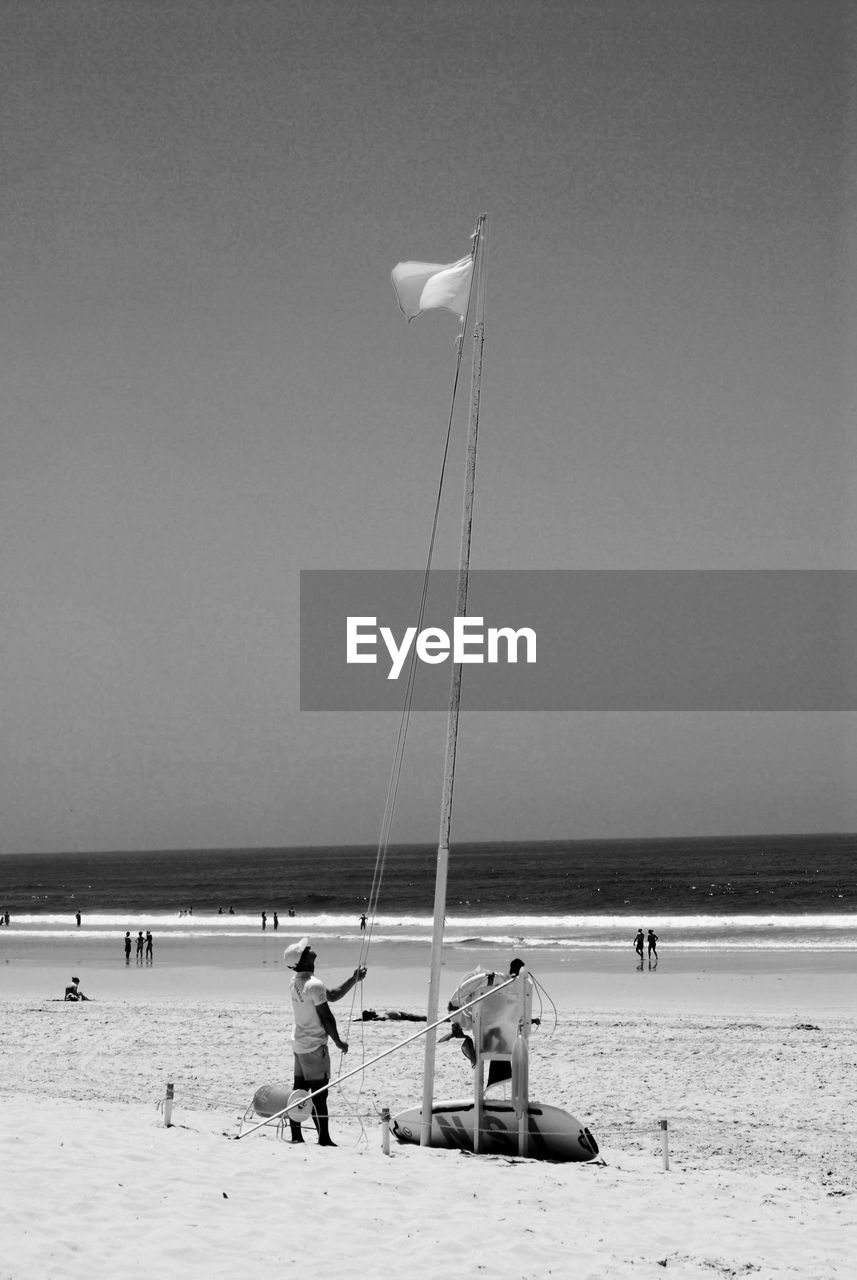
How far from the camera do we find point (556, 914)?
6575cm

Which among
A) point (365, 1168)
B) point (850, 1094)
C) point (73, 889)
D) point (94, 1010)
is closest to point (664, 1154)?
point (365, 1168)

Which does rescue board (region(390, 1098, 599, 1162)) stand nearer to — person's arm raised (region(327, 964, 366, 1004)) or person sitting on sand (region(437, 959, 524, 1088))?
person sitting on sand (region(437, 959, 524, 1088))

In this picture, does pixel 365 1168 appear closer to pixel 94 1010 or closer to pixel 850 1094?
pixel 850 1094

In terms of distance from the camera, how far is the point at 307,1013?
A: 9367mm

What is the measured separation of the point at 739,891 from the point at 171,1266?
8064 cm

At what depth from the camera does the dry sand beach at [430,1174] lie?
269 inches

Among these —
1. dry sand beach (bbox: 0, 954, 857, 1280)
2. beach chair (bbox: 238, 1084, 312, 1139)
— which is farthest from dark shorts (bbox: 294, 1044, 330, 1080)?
dry sand beach (bbox: 0, 954, 857, 1280)

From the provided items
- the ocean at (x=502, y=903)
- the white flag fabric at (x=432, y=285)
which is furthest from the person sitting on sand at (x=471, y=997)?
the ocean at (x=502, y=903)

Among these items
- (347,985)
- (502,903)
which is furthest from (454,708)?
(502,903)

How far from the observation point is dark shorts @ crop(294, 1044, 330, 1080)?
949 centimetres

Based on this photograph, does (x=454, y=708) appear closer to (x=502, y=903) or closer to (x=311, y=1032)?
(x=311, y=1032)

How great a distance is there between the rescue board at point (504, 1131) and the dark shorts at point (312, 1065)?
117cm

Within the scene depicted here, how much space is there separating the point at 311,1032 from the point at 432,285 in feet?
21.5

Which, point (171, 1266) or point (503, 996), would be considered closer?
point (171, 1266)
